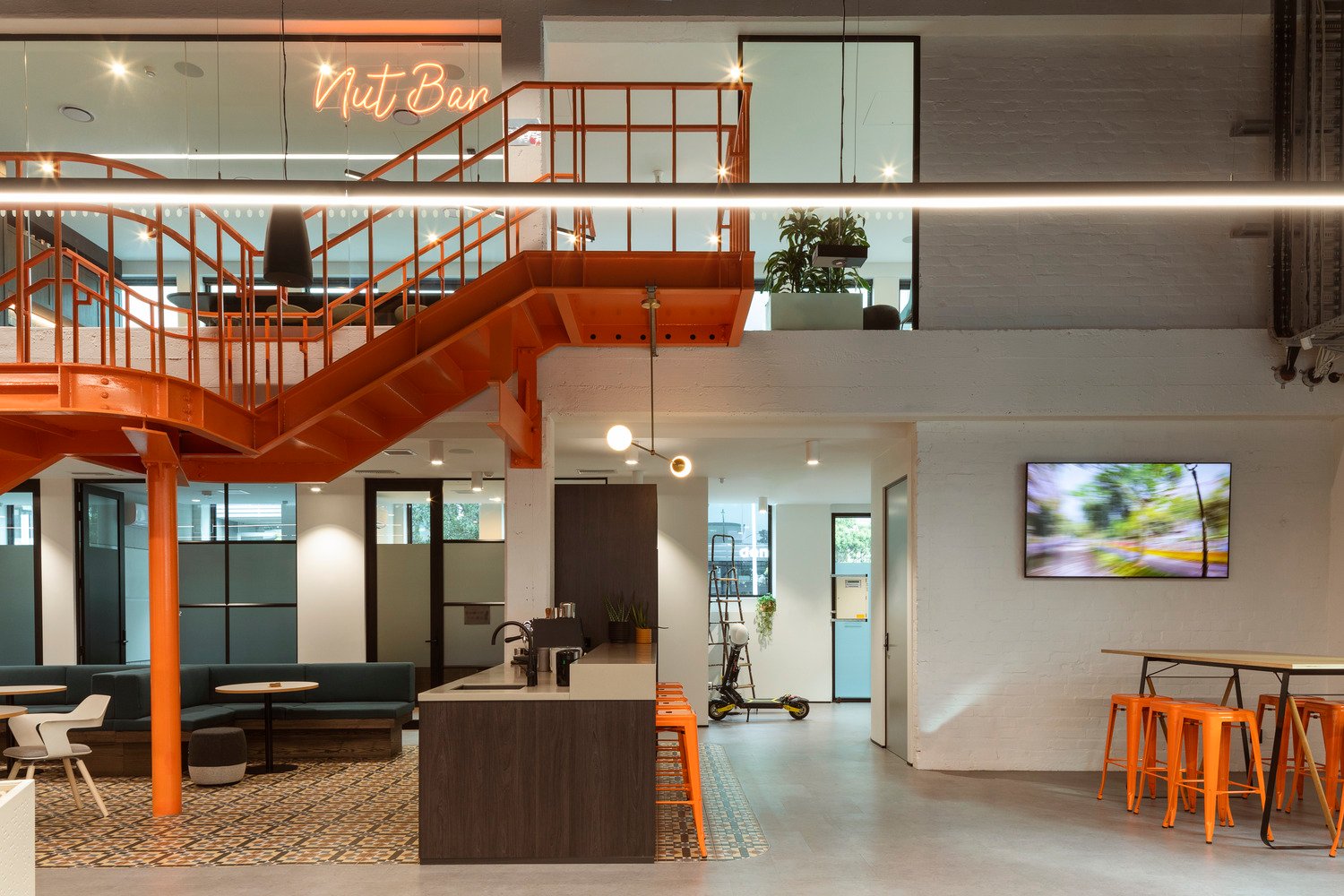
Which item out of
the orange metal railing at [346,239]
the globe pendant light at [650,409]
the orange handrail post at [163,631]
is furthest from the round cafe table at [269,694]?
the globe pendant light at [650,409]

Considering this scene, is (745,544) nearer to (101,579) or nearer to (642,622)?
(642,622)

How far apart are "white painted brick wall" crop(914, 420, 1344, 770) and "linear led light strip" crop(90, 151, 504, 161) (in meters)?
5.73

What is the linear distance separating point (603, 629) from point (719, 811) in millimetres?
2611

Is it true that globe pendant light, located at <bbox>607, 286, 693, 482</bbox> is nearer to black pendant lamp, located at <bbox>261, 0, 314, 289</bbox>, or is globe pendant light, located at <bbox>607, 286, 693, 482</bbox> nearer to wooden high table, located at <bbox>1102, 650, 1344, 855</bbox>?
black pendant lamp, located at <bbox>261, 0, 314, 289</bbox>

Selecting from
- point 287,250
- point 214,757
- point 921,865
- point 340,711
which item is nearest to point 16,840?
point 287,250

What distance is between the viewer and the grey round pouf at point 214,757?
7992 millimetres

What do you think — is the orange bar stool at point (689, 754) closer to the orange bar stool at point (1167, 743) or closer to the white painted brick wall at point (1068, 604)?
the white painted brick wall at point (1068, 604)

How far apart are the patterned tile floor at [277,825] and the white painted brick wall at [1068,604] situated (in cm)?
206

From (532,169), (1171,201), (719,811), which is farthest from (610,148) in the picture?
(1171,201)

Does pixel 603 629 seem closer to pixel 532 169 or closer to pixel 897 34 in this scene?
pixel 532 169

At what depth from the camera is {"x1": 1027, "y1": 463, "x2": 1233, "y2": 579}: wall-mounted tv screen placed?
27.2ft

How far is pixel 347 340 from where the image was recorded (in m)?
7.88

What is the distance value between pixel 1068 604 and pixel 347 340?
611cm

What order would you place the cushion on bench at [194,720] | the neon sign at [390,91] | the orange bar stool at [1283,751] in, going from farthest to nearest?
the cushion on bench at [194,720] → the neon sign at [390,91] → the orange bar stool at [1283,751]
